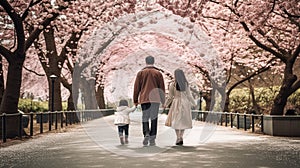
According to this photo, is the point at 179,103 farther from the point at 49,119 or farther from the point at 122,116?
the point at 49,119

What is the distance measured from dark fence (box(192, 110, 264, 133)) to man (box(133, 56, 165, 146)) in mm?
9139

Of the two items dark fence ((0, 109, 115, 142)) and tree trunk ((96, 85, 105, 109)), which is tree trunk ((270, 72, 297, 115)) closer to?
dark fence ((0, 109, 115, 142))

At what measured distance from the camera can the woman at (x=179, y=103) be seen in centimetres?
1366

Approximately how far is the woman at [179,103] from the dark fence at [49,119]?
17.7 ft

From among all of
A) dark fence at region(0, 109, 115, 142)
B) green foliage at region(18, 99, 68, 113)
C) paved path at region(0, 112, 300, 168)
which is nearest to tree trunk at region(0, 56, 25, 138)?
dark fence at region(0, 109, 115, 142)

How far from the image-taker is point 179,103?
546 inches

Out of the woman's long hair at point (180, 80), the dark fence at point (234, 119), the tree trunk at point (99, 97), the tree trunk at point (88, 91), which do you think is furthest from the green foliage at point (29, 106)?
the woman's long hair at point (180, 80)

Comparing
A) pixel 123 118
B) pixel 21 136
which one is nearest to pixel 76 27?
pixel 21 136

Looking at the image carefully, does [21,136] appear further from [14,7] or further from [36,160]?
[36,160]

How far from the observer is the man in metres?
12.7

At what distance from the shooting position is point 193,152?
38.6 feet

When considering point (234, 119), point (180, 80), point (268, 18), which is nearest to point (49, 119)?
point (268, 18)

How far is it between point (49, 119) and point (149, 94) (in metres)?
11.8

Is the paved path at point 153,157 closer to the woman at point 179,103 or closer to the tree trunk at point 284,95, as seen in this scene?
the woman at point 179,103
